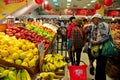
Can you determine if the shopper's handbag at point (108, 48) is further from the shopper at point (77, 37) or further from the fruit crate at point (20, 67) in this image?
the fruit crate at point (20, 67)

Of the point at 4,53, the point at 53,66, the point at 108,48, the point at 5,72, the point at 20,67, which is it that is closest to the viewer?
the point at 5,72

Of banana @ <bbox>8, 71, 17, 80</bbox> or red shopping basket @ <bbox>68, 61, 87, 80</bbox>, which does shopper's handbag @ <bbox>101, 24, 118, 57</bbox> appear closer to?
red shopping basket @ <bbox>68, 61, 87, 80</bbox>

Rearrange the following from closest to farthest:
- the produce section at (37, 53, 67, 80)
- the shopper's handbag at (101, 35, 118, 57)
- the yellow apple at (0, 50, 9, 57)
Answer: the yellow apple at (0, 50, 9, 57)
the produce section at (37, 53, 67, 80)
the shopper's handbag at (101, 35, 118, 57)

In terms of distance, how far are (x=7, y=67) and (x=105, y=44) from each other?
3.49 metres

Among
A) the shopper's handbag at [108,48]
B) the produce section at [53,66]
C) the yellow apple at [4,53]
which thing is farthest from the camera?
the shopper's handbag at [108,48]

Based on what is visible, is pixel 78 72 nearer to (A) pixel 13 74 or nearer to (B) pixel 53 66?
(B) pixel 53 66

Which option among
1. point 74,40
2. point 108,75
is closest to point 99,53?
point 74,40

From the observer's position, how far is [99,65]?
616 centimetres

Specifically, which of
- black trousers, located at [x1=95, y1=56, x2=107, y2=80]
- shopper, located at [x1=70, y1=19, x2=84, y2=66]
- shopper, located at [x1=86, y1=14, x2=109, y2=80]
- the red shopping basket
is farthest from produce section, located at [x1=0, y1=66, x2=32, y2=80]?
shopper, located at [x1=70, y1=19, x2=84, y2=66]

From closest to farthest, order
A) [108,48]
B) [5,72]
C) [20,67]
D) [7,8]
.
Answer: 1. [5,72]
2. [20,67]
3. [108,48]
4. [7,8]

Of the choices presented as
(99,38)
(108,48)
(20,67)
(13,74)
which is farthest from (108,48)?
(13,74)

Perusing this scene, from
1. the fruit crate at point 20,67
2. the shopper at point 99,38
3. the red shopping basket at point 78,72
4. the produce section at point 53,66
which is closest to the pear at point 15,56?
the fruit crate at point 20,67

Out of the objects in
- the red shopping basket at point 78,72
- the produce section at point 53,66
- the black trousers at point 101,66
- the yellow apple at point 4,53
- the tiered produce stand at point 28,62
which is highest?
the yellow apple at point 4,53

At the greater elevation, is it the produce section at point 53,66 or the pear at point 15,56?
the pear at point 15,56
